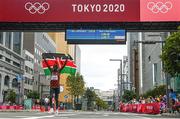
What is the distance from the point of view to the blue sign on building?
103 feet

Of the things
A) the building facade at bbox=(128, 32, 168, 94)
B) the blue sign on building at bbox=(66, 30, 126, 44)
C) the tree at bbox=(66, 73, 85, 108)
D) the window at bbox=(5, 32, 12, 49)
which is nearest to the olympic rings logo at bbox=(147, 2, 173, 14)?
the blue sign on building at bbox=(66, 30, 126, 44)

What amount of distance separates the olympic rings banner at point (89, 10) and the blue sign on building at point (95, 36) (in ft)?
3.00

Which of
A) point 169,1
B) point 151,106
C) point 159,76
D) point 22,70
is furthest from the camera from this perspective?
point 22,70

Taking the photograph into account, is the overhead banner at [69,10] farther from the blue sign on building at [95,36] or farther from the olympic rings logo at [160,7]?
the olympic rings logo at [160,7]

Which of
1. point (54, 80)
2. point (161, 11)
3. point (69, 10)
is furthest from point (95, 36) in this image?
point (54, 80)

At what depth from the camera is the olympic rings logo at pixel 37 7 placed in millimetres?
31391

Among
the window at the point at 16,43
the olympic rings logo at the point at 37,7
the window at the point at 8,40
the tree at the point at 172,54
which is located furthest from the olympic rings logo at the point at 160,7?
the window at the point at 16,43

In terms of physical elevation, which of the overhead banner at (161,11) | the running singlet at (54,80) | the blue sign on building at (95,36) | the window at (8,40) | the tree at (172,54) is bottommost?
the running singlet at (54,80)

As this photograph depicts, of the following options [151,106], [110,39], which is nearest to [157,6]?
[110,39]

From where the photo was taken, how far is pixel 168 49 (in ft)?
85.3

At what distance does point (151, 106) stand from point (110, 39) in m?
6.08

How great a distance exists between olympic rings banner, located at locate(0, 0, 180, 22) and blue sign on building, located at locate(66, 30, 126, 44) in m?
0.91

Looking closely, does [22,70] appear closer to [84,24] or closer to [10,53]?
[10,53]

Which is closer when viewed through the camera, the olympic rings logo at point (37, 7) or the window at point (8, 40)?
the olympic rings logo at point (37, 7)
